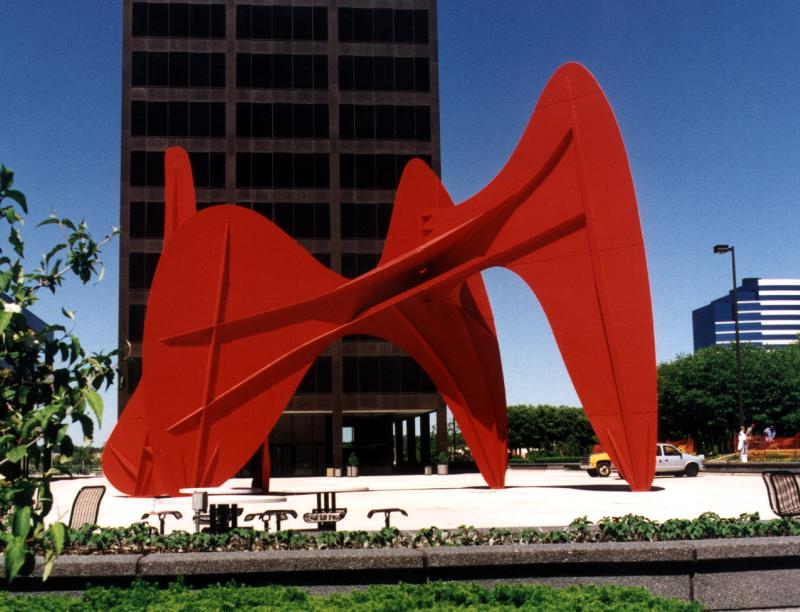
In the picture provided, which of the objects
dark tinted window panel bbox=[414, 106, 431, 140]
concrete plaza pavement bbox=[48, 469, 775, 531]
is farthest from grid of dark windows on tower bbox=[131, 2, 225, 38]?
concrete plaza pavement bbox=[48, 469, 775, 531]

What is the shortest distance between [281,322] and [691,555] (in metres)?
15.3

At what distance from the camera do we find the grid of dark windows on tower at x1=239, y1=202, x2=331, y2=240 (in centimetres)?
5166

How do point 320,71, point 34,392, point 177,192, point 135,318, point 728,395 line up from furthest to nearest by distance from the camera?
point 728,395, point 320,71, point 135,318, point 177,192, point 34,392

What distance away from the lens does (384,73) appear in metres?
53.0

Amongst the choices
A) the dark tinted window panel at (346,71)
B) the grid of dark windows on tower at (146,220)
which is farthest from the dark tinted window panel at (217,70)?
the grid of dark windows on tower at (146,220)

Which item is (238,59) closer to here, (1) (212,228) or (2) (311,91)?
(2) (311,91)

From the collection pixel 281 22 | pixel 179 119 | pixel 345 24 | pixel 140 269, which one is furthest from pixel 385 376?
pixel 281 22

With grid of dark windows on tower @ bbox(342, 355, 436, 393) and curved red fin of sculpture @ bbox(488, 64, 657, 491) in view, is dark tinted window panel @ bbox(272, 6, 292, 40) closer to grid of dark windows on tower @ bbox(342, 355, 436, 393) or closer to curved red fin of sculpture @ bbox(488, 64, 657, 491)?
grid of dark windows on tower @ bbox(342, 355, 436, 393)

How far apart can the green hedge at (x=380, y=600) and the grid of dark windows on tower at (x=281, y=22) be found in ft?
165

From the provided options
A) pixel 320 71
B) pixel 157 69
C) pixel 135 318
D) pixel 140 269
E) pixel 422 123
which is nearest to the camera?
pixel 135 318

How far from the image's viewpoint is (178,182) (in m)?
24.7

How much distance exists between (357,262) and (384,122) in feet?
28.2

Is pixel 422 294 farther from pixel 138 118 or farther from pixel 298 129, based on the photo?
pixel 138 118

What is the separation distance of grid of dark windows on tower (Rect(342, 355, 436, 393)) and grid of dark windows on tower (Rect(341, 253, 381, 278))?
5077 millimetres
